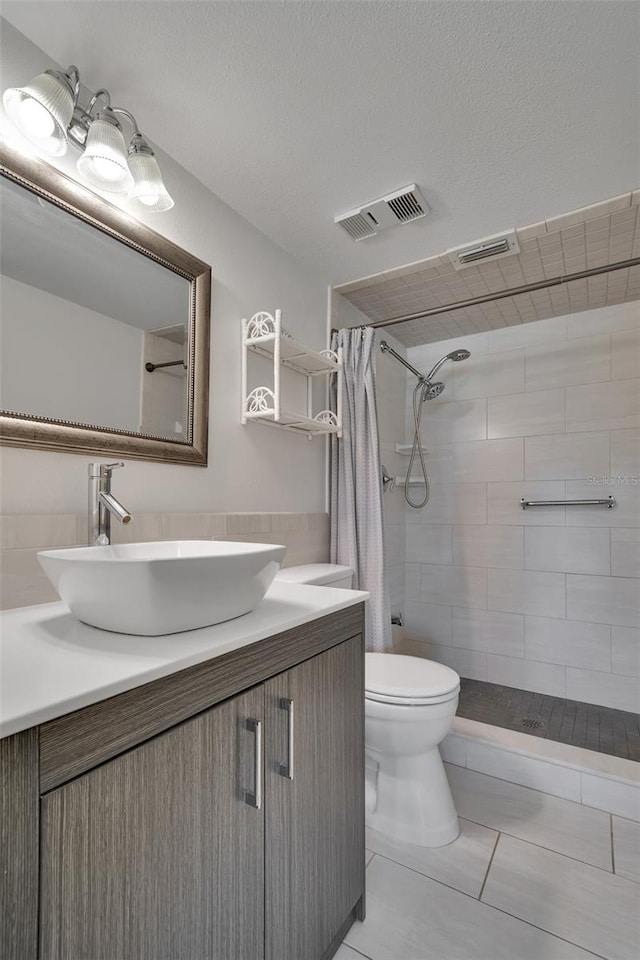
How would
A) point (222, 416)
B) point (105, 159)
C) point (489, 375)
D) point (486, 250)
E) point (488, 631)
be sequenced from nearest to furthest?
point (105, 159) → point (222, 416) → point (486, 250) → point (488, 631) → point (489, 375)

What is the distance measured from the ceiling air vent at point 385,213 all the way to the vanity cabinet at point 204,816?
1.46m

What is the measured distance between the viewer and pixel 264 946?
2.84 feet

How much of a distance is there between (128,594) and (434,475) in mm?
2463

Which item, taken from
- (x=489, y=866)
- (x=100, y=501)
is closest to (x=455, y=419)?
(x=489, y=866)

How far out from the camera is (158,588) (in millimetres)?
726

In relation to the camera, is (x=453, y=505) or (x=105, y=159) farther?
(x=453, y=505)

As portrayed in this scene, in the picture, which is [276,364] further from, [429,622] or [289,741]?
[429,622]

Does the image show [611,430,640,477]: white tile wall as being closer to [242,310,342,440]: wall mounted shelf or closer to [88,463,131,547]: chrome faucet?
[242,310,342,440]: wall mounted shelf

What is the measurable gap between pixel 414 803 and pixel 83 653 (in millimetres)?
1354

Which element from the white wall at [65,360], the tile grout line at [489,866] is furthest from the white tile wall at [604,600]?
the white wall at [65,360]

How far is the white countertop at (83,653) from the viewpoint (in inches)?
21.5

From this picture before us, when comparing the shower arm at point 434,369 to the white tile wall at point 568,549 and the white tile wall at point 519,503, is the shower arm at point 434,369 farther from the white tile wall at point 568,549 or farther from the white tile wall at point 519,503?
the white tile wall at point 568,549

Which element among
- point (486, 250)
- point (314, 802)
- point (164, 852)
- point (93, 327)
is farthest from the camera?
point (486, 250)

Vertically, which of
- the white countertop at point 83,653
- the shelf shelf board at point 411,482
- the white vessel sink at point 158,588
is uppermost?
the shelf shelf board at point 411,482
